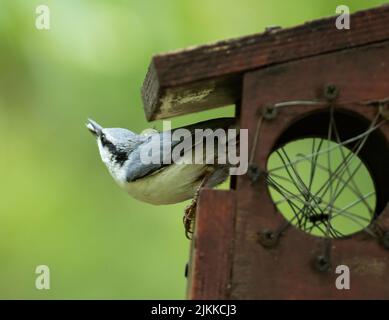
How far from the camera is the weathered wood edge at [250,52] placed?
9.96ft

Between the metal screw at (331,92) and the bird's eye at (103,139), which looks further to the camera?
the bird's eye at (103,139)

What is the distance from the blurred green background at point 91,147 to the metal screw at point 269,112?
240 cm

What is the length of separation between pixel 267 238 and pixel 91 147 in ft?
10.1

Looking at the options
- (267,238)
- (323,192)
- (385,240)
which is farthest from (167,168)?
(385,240)

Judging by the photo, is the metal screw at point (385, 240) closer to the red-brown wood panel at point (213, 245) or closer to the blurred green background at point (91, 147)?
the red-brown wood panel at point (213, 245)

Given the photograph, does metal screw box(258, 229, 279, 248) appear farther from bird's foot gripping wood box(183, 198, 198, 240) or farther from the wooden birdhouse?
bird's foot gripping wood box(183, 198, 198, 240)

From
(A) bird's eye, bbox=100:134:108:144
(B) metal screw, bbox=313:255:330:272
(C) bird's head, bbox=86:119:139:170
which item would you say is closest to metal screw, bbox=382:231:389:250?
(B) metal screw, bbox=313:255:330:272

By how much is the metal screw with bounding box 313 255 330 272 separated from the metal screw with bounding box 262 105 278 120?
484 millimetres

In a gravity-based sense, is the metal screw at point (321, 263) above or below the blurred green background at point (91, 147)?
below

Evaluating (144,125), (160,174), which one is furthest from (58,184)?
(160,174)

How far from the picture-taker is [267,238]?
118 inches

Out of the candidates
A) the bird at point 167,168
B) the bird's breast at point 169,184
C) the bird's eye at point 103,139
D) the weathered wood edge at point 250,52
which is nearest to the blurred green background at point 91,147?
the bird's eye at point 103,139

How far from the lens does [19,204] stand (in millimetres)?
5590

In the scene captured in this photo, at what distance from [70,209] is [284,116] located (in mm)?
2788
